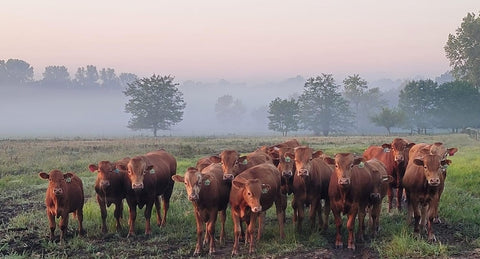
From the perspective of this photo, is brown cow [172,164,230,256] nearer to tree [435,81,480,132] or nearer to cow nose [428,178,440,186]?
cow nose [428,178,440,186]

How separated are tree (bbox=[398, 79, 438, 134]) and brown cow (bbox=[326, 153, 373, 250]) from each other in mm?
69201

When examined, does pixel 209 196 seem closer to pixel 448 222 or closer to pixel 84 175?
pixel 448 222

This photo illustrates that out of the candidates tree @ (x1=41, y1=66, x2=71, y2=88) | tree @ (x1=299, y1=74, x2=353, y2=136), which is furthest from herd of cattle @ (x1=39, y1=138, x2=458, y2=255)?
tree @ (x1=41, y1=66, x2=71, y2=88)

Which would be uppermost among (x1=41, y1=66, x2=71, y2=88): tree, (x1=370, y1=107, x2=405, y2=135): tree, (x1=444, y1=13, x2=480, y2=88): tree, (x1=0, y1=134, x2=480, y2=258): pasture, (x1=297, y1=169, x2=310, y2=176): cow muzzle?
(x1=41, y1=66, x2=71, y2=88): tree

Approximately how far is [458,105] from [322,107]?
2684 centimetres

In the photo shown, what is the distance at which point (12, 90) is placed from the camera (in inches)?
6412

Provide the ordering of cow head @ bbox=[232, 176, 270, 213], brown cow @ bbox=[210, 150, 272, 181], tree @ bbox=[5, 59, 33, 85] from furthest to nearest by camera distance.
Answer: tree @ bbox=[5, 59, 33, 85], brown cow @ bbox=[210, 150, 272, 181], cow head @ bbox=[232, 176, 270, 213]

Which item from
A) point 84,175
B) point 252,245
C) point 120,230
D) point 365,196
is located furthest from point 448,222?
point 84,175

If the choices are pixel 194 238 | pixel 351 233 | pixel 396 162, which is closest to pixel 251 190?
pixel 194 238

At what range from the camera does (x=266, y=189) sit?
8.95 m

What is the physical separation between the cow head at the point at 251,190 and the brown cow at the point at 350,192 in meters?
1.64

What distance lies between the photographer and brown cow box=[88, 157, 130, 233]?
10.5 meters

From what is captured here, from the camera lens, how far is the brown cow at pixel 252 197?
862 centimetres

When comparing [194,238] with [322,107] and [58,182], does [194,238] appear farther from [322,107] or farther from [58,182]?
[322,107]
